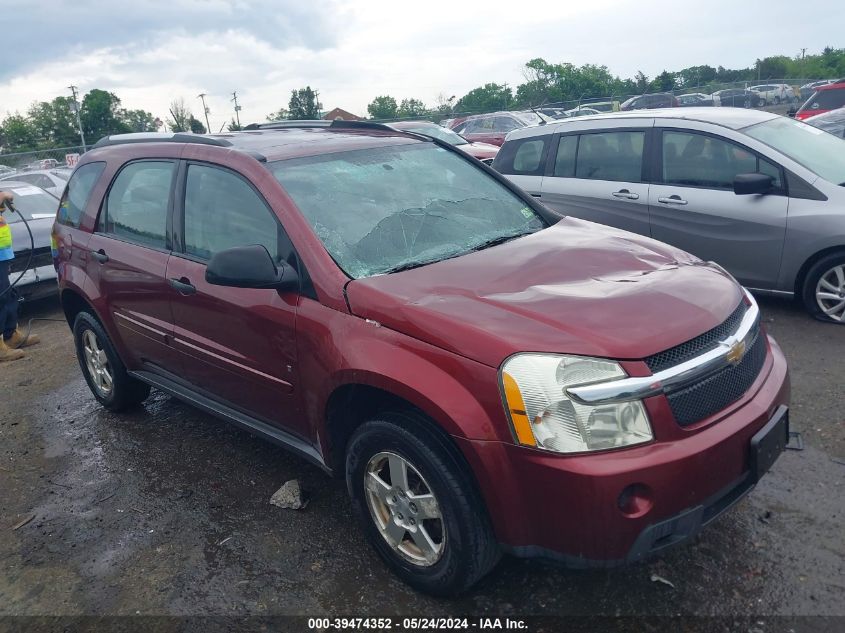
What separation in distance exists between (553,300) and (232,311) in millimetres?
1629

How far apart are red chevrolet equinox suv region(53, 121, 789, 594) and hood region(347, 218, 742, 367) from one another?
1 centimetres

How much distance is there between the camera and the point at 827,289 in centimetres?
542

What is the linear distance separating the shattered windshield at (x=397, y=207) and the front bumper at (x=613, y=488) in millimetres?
1103

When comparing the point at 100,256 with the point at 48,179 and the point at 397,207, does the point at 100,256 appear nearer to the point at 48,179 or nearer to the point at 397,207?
the point at 397,207

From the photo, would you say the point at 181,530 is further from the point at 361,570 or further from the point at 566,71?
the point at 566,71

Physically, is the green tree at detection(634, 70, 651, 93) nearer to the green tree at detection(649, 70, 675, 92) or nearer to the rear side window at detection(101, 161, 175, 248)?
the green tree at detection(649, 70, 675, 92)

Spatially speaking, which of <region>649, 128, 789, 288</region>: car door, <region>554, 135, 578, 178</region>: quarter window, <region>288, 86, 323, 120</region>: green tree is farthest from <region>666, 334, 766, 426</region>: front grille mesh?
<region>288, 86, 323, 120</region>: green tree

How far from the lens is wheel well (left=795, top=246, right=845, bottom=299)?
532 cm

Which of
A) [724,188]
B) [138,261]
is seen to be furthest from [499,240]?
[724,188]

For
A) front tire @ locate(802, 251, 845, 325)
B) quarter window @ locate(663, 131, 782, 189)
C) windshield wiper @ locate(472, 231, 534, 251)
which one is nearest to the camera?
windshield wiper @ locate(472, 231, 534, 251)

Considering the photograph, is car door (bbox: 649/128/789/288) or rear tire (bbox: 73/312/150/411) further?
car door (bbox: 649/128/789/288)

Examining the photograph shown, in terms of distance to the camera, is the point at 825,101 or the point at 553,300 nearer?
the point at 553,300

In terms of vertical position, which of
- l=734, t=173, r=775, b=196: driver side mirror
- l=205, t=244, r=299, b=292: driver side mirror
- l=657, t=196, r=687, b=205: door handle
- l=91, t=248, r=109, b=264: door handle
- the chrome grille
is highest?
l=205, t=244, r=299, b=292: driver side mirror

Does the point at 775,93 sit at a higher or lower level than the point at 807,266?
lower
